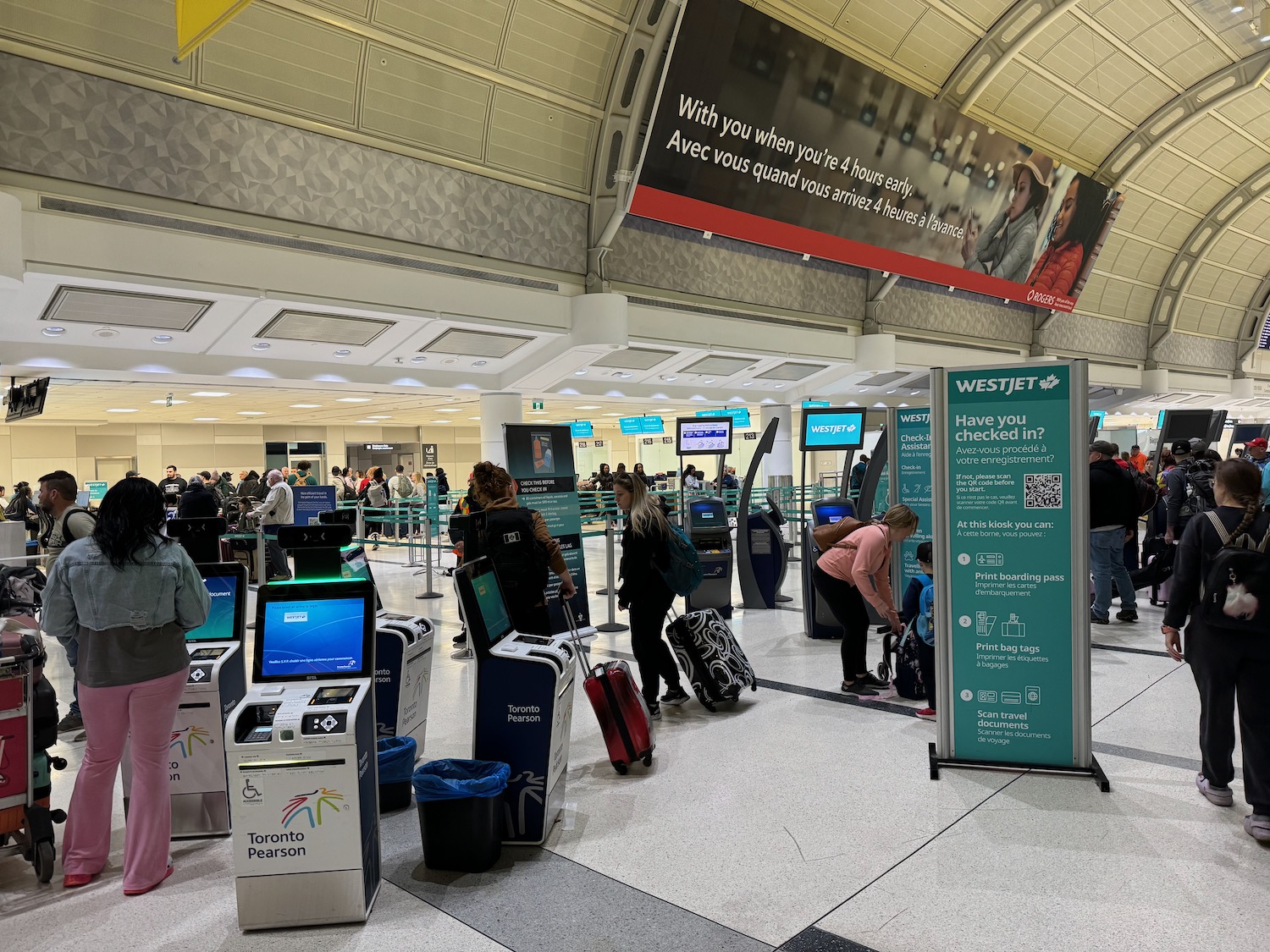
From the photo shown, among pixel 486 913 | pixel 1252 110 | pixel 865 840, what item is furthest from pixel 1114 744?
pixel 1252 110

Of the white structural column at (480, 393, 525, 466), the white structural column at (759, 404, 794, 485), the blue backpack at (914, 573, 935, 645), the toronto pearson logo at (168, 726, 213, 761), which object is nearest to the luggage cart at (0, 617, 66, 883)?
the toronto pearson logo at (168, 726, 213, 761)

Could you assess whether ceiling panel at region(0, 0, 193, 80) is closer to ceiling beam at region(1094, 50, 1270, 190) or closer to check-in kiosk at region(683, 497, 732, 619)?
check-in kiosk at region(683, 497, 732, 619)

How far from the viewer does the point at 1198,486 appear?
7.66 metres

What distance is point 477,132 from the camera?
34.2 feet

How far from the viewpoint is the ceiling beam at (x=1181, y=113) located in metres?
16.0

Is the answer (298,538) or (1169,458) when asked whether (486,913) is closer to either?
(298,538)

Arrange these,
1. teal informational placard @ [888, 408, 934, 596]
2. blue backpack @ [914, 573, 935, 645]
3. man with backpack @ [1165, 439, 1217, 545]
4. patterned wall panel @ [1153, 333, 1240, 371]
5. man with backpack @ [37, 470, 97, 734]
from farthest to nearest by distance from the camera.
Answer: patterned wall panel @ [1153, 333, 1240, 371], man with backpack @ [1165, 439, 1217, 545], teal informational placard @ [888, 408, 934, 596], blue backpack @ [914, 573, 935, 645], man with backpack @ [37, 470, 97, 734]

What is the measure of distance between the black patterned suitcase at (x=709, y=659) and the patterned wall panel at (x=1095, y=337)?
18806 millimetres

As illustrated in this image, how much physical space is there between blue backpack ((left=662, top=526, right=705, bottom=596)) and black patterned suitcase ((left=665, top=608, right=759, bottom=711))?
1.26ft

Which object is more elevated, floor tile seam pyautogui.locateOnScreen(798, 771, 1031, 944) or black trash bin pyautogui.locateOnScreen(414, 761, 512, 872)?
black trash bin pyautogui.locateOnScreen(414, 761, 512, 872)

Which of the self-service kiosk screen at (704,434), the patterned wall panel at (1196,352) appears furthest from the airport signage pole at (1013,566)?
the patterned wall panel at (1196,352)

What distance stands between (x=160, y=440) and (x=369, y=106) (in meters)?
20.9

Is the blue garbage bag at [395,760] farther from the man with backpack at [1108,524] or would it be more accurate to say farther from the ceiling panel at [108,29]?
the ceiling panel at [108,29]

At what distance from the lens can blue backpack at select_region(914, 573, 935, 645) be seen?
4.94 metres
